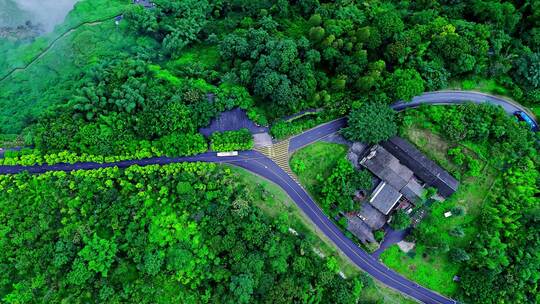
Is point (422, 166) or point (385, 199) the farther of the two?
point (422, 166)

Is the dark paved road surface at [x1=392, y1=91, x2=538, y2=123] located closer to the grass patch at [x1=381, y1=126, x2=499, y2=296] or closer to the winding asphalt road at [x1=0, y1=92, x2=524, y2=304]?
the winding asphalt road at [x1=0, y1=92, x2=524, y2=304]

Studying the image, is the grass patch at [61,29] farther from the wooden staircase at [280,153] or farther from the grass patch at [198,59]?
the wooden staircase at [280,153]

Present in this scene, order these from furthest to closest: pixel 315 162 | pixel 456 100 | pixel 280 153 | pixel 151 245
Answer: pixel 456 100, pixel 280 153, pixel 315 162, pixel 151 245

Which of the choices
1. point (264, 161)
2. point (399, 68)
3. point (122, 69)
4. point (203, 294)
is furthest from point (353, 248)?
point (122, 69)

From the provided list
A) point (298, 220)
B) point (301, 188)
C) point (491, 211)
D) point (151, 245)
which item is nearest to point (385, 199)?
point (301, 188)

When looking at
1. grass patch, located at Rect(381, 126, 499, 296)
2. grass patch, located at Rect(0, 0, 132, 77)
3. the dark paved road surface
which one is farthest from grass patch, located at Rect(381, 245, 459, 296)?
grass patch, located at Rect(0, 0, 132, 77)

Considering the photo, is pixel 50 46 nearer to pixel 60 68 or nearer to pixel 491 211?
pixel 60 68
